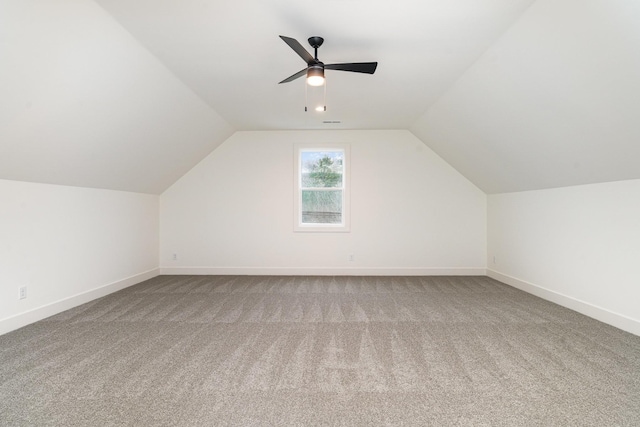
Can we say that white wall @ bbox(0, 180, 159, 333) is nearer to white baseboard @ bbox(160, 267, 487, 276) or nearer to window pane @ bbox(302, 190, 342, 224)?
white baseboard @ bbox(160, 267, 487, 276)

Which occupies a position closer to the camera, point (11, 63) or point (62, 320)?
point (11, 63)

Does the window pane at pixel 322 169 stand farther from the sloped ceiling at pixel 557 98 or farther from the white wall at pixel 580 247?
the white wall at pixel 580 247

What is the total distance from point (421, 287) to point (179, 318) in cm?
331

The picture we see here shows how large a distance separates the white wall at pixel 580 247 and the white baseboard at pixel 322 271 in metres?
0.82

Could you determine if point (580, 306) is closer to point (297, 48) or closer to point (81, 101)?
point (297, 48)

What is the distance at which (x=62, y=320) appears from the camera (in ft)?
11.5

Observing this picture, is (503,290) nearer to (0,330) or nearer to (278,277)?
(278,277)

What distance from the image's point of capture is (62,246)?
3857mm

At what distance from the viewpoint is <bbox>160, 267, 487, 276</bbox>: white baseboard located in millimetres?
5926

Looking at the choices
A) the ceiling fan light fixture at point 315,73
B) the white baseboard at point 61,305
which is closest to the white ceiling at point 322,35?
the ceiling fan light fixture at point 315,73

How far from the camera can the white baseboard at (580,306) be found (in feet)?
10.4

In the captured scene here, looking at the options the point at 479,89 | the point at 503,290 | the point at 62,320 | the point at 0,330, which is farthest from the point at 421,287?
the point at 0,330

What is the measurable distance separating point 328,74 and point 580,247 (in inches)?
132

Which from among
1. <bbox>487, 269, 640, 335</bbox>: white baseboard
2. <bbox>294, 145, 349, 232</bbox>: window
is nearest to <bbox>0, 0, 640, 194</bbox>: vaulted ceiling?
<bbox>487, 269, 640, 335</bbox>: white baseboard
